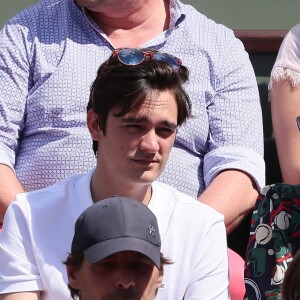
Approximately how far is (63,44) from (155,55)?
839 mm

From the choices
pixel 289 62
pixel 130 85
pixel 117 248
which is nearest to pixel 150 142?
pixel 130 85

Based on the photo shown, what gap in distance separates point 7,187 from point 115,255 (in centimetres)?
110

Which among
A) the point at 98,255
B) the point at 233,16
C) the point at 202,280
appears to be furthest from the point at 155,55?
the point at 233,16

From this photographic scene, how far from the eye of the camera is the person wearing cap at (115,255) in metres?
2.21

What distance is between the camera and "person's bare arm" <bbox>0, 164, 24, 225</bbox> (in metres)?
3.22

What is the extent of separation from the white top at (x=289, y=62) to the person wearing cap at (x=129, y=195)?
82cm

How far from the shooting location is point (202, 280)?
2717mm

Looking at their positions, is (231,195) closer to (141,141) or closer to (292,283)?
(141,141)

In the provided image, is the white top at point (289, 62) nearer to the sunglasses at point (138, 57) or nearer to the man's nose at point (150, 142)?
the sunglasses at point (138, 57)

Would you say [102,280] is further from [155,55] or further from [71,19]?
[71,19]

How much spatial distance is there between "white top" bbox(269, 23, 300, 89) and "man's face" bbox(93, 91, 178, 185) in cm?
90

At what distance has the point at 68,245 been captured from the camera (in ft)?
8.93

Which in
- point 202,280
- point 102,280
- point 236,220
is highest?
point 102,280

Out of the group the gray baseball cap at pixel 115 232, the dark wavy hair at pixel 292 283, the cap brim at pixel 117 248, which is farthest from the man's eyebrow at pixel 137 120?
the dark wavy hair at pixel 292 283
